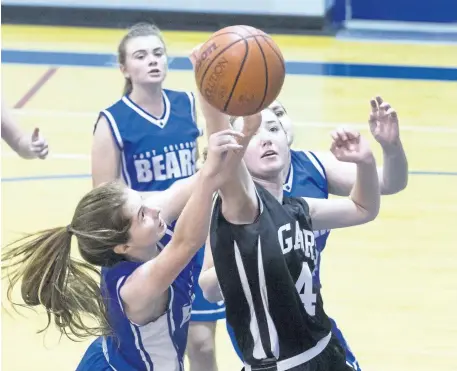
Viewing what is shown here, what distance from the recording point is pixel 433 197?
763 cm

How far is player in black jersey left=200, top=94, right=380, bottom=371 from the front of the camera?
3.24 metres

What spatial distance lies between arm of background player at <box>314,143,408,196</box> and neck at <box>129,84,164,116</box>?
43.5 inches

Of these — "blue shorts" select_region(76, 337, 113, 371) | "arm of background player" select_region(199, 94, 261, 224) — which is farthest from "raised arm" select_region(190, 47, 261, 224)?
"blue shorts" select_region(76, 337, 113, 371)

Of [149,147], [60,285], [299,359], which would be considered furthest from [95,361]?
[149,147]

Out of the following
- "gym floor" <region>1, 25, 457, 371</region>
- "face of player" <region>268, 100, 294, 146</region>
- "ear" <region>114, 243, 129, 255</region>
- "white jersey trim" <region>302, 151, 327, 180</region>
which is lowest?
"gym floor" <region>1, 25, 457, 371</region>

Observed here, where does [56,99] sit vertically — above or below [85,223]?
below

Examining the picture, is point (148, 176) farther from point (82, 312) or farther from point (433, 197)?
point (433, 197)

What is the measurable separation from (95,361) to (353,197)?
1.15 meters

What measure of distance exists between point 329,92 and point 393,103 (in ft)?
2.58

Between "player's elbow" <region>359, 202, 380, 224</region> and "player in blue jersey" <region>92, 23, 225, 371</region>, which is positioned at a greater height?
"player's elbow" <region>359, 202, 380, 224</region>

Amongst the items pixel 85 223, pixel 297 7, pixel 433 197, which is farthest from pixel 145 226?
pixel 297 7

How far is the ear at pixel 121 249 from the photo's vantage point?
11.6ft

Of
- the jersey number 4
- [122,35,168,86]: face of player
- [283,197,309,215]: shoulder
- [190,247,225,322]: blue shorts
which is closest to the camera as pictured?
the jersey number 4

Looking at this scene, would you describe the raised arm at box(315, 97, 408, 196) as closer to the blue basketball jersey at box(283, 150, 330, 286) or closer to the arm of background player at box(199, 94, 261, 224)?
the blue basketball jersey at box(283, 150, 330, 286)
